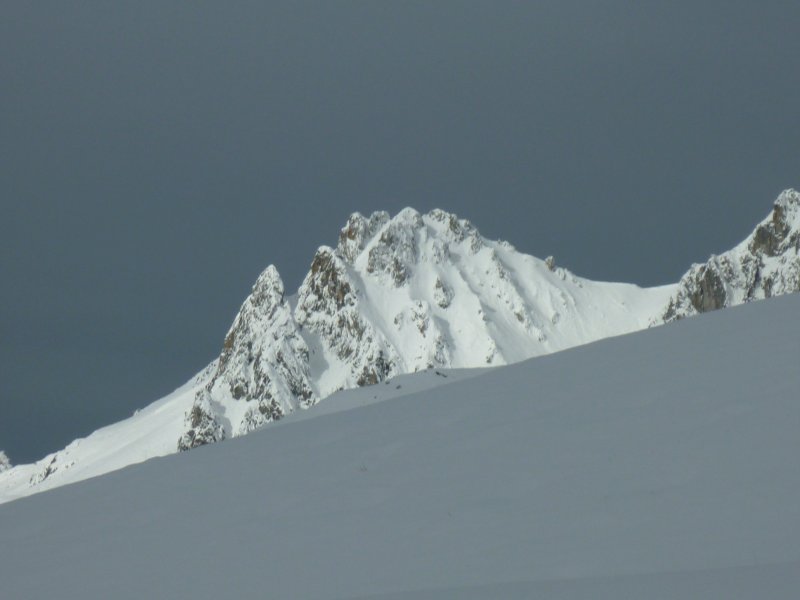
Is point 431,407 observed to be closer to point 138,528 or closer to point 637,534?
point 138,528

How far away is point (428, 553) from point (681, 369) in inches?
253

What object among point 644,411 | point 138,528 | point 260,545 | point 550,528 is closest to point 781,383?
point 644,411

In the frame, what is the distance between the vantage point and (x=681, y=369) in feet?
50.2

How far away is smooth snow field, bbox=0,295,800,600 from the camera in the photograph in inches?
358

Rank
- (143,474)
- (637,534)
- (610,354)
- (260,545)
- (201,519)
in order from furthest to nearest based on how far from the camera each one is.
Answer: (610,354), (143,474), (201,519), (260,545), (637,534)

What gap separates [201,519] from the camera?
12953 millimetres

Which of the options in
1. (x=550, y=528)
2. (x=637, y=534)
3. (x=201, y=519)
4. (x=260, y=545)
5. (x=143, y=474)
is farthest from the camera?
(x=143, y=474)

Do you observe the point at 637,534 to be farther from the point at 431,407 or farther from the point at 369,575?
the point at 431,407

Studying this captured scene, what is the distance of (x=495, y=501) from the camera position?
37.0 ft

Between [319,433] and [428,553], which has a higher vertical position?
[319,433]

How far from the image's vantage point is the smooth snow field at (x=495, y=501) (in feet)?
29.8

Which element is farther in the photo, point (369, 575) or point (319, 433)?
point (319, 433)

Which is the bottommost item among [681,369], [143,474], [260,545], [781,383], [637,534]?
[637,534]

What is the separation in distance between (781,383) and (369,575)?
600 cm
